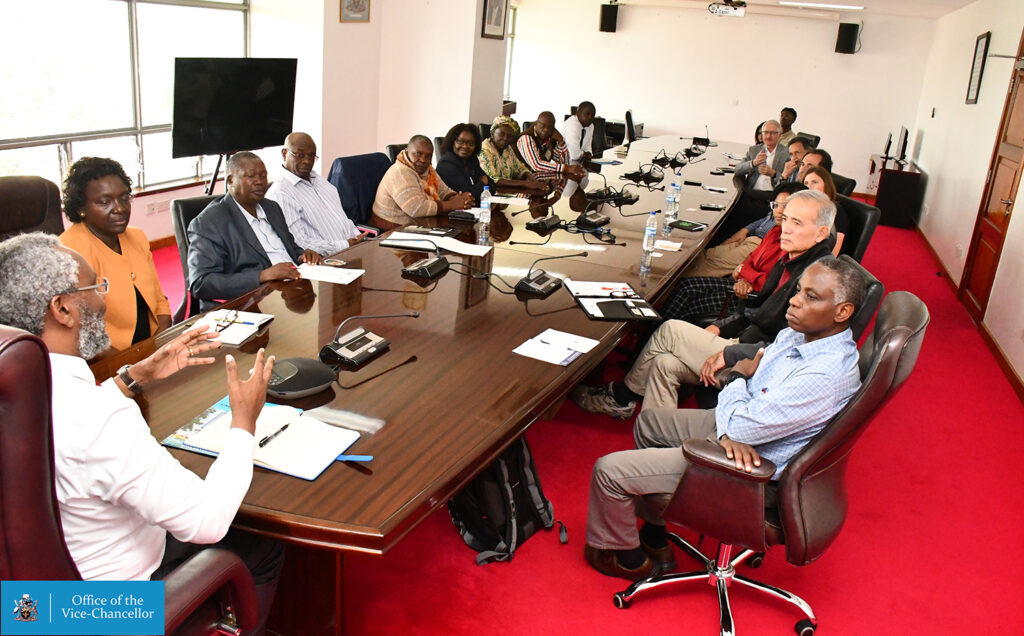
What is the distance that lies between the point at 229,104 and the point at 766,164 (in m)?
4.81

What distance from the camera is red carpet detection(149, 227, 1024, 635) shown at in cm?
235

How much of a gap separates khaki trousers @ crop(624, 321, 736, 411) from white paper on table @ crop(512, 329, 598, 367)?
64cm

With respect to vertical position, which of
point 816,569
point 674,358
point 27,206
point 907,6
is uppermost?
point 907,6

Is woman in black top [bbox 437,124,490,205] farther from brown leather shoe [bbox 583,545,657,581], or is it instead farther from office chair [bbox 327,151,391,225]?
brown leather shoe [bbox 583,545,657,581]

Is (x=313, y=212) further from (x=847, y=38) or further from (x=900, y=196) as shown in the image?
(x=847, y=38)

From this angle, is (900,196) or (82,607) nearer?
(82,607)

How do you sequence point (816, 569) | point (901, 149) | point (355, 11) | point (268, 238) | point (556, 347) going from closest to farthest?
1. point (556, 347)
2. point (816, 569)
3. point (268, 238)
4. point (355, 11)
5. point (901, 149)

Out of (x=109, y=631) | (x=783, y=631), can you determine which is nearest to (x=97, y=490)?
(x=109, y=631)

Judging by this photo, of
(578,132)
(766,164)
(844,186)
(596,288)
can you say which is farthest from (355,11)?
(596,288)

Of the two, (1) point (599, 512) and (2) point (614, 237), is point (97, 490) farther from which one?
(2) point (614, 237)

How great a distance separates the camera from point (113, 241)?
2.81 meters

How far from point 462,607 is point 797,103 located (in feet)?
37.6

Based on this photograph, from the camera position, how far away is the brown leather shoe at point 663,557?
2564 millimetres

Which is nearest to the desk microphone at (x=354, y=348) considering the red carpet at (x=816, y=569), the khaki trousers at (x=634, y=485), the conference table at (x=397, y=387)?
the conference table at (x=397, y=387)
